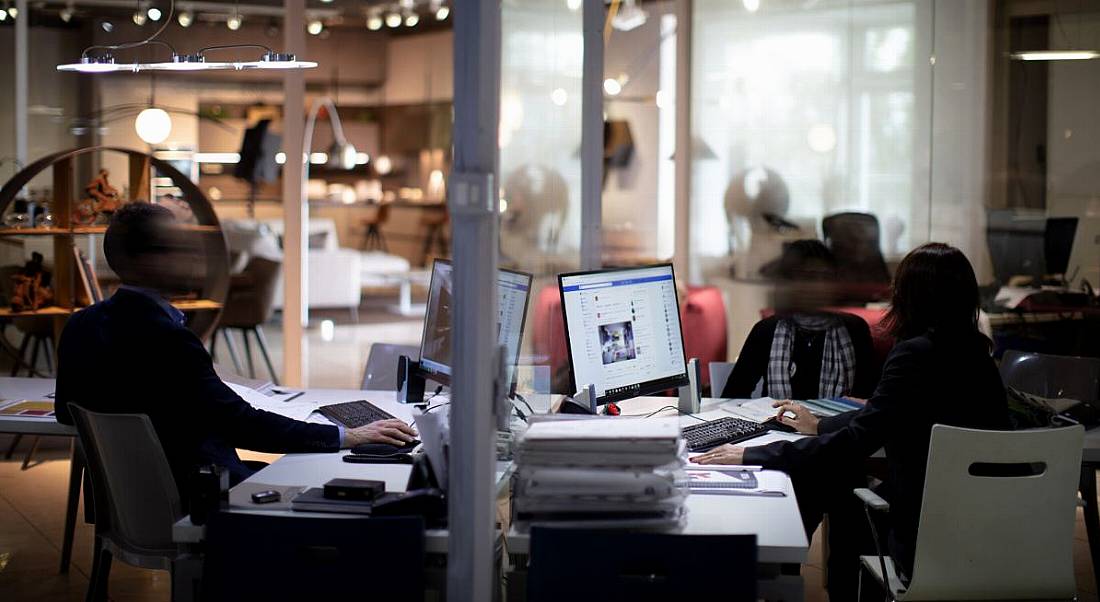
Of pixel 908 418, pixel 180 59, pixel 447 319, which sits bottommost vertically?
A: pixel 908 418

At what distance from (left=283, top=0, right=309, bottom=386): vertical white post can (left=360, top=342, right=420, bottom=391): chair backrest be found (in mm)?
2875

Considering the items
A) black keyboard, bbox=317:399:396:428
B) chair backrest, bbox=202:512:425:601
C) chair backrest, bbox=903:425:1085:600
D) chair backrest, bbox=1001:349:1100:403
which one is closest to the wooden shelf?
black keyboard, bbox=317:399:396:428

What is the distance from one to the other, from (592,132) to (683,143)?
12.5 feet

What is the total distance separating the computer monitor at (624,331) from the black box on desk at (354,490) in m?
1.01

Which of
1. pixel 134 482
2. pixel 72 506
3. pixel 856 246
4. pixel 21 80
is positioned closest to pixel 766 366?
pixel 134 482

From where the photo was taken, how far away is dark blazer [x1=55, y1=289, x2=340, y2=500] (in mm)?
3305

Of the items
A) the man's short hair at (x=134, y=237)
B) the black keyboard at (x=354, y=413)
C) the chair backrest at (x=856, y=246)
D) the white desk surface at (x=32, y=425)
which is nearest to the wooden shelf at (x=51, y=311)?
the white desk surface at (x=32, y=425)

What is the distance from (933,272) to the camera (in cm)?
332

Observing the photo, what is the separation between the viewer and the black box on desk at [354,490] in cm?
275

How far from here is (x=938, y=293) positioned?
10.9 ft

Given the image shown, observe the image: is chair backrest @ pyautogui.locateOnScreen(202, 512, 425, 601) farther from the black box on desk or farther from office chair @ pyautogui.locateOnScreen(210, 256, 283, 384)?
office chair @ pyautogui.locateOnScreen(210, 256, 283, 384)

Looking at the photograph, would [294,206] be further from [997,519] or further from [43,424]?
[997,519]

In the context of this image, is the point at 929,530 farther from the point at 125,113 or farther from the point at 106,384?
the point at 125,113

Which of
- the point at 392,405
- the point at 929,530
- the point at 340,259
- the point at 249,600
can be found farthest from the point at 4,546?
the point at 340,259
